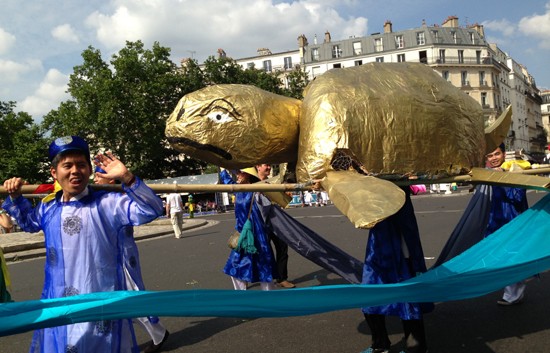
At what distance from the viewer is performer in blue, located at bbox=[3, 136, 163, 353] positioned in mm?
2195

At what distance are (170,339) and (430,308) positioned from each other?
2.45 metres

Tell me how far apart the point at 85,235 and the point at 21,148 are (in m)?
34.8

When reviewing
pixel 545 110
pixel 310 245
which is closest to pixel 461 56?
pixel 310 245

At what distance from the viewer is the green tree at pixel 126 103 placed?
30.9m

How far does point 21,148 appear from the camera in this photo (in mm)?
32250

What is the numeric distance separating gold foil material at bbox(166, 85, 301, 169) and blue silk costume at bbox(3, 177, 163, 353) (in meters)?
0.97

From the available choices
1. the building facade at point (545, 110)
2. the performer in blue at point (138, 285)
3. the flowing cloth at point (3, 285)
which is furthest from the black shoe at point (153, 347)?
the building facade at point (545, 110)

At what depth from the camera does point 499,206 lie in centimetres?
457

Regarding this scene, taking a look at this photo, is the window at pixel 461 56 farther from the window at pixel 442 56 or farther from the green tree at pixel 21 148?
the green tree at pixel 21 148

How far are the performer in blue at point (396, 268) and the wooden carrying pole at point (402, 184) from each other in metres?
0.40

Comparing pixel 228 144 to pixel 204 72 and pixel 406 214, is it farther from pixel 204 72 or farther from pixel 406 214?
pixel 204 72

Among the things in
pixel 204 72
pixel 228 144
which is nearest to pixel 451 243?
pixel 228 144

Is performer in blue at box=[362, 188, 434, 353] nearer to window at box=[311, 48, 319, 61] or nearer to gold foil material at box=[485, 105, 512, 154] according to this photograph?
gold foil material at box=[485, 105, 512, 154]

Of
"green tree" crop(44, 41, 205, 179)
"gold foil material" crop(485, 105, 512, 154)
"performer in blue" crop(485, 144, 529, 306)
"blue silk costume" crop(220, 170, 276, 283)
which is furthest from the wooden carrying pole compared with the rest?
"green tree" crop(44, 41, 205, 179)
